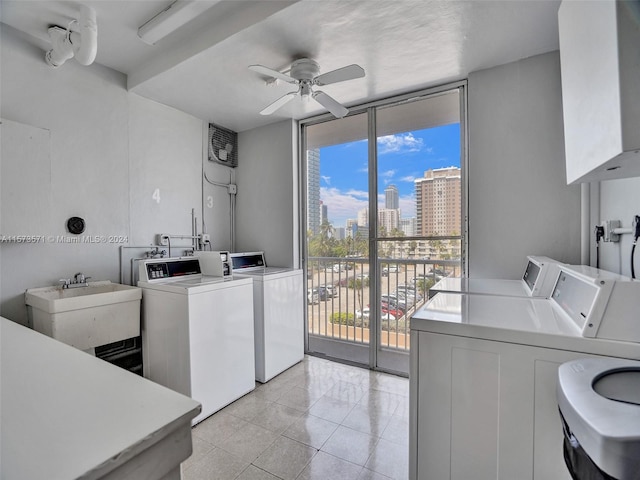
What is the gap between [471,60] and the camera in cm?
218

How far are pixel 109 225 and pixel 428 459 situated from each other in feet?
9.13

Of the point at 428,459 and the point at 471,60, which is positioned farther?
the point at 471,60

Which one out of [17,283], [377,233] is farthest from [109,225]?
[377,233]

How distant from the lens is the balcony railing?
282 cm

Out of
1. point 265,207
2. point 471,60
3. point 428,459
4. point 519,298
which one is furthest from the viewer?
point 265,207

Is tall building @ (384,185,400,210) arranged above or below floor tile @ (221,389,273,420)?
above

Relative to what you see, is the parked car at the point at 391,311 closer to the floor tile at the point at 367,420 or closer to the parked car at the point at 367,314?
the parked car at the point at 367,314

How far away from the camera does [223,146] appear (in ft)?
11.3

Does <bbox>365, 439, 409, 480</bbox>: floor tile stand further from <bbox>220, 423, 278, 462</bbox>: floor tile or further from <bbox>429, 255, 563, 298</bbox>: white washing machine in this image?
<bbox>429, 255, 563, 298</bbox>: white washing machine

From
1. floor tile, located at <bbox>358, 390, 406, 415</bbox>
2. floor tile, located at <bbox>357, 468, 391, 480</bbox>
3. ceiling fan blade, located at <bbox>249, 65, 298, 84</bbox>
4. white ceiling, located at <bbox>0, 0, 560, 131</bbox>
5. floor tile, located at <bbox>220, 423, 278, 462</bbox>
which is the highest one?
white ceiling, located at <bbox>0, 0, 560, 131</bbox>

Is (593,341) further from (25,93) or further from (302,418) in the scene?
(25,93)

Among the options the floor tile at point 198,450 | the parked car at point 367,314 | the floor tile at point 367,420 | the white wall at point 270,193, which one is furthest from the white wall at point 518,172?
the floor tile at point 198,450

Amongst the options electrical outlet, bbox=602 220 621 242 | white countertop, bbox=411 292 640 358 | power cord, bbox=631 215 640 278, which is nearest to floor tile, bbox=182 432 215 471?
white countertop, bbox=411 292 640 358

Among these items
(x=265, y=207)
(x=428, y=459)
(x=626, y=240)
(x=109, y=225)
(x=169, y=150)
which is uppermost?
(x=169, y=150)
